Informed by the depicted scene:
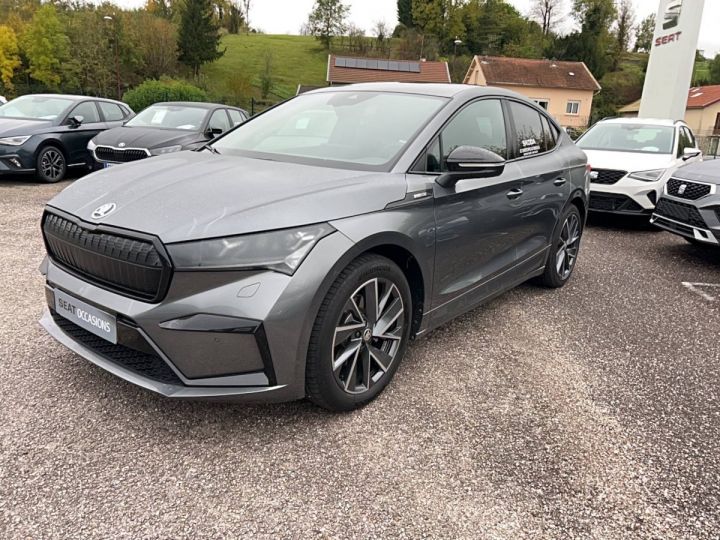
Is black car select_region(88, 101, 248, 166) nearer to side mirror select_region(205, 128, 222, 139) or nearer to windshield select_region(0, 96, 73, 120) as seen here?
side mirror select_region(205, 128, 222, 139)

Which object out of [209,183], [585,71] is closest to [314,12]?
[585,71]

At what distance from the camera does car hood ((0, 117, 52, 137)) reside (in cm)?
854

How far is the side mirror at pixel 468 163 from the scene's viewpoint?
2.87 metres

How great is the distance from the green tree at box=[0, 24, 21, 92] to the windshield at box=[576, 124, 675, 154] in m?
46.3

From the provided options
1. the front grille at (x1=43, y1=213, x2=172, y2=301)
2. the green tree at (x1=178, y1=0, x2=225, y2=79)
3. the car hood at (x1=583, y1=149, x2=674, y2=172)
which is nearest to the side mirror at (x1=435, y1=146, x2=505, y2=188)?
the front grille at (x1=43, y1=213, x2=172, y2=301)

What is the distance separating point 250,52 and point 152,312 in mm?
71006

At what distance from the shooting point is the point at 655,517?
2125mm

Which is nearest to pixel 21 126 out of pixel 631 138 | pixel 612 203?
pixel 612 203

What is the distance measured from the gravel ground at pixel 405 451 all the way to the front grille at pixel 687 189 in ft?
8.98

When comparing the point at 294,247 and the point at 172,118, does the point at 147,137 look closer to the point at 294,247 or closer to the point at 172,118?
the point at 172,118

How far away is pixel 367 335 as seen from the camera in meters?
2.66

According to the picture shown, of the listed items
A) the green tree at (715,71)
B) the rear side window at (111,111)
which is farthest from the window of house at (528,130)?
the green tree at (715,71)

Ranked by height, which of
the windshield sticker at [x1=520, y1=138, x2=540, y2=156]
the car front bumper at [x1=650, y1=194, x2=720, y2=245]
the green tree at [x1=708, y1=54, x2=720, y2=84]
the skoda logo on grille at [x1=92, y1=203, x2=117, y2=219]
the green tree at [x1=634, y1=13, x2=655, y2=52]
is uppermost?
the green tree at [x1=634, y1=13, x2=655, y2=52]

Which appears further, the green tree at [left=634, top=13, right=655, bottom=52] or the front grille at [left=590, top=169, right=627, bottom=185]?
the green tree at [left=634, top=13, right=655, bottom=52]
